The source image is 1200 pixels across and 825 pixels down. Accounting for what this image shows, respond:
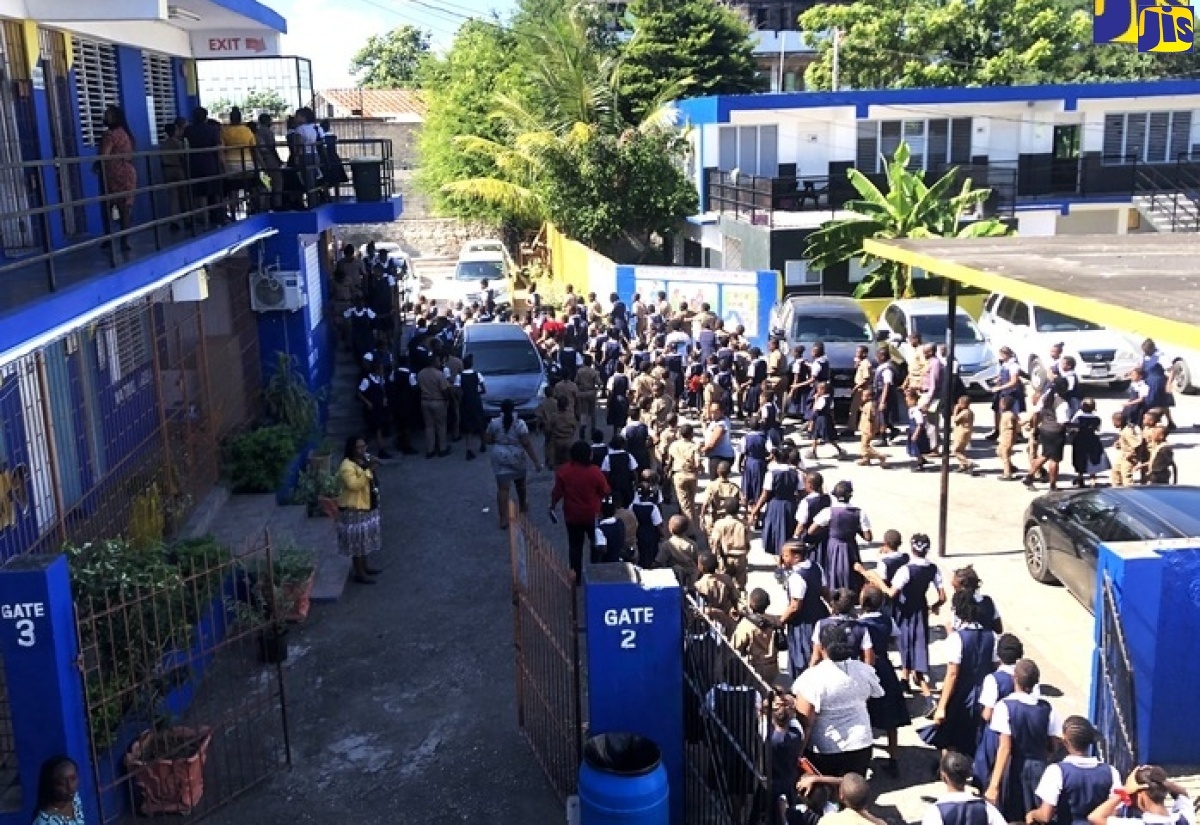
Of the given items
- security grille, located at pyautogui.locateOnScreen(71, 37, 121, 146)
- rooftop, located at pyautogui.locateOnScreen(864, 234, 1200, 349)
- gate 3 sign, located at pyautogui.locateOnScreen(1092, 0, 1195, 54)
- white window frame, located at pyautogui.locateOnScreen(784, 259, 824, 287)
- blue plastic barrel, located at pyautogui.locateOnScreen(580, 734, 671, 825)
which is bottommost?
blue plastic barrel, located at pyautogui.locateOnScreen(580, 734, 671, 825)

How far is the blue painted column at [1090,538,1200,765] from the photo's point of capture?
331 inches

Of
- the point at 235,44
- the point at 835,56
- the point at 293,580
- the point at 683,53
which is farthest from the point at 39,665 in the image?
the point at 835,56

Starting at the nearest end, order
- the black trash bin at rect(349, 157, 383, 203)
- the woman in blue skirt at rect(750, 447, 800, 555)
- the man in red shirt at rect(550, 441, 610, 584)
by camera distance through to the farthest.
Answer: the man in red shirt at rect(550, 441, 610, 584) → the woman in blue skirt at rect(750, 447, 800, 555) → the black trash bin at rect(349, 157, 383, 203)

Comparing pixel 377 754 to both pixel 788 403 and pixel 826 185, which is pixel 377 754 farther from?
pixel 826 185

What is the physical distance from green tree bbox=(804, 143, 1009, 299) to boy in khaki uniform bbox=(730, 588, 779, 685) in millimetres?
17027

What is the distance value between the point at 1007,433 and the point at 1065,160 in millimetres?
18658

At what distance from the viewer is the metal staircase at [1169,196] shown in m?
29.4

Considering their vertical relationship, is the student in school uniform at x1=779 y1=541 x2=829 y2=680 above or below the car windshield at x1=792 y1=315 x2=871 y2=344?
below

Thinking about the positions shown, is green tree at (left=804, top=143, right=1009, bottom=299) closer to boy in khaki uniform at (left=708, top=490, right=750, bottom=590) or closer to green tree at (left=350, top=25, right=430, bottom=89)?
boy in khaki uniform at (left=708, top=490, right=750, bottom=590)

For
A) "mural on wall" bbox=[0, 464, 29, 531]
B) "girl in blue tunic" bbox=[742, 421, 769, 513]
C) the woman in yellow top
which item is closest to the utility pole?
"girl in blue tunic" bbox=[742, 421, 769, 513]

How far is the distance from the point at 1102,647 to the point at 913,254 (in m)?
5.22

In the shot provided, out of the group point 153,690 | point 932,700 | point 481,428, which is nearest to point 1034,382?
point 481,428

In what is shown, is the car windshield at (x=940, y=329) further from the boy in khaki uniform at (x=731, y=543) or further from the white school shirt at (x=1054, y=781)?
the white school shirt at (x=1054, y=781)

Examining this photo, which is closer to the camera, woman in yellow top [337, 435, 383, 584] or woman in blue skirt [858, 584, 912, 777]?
woman in blue skirt [858, 584, 912, 777]
